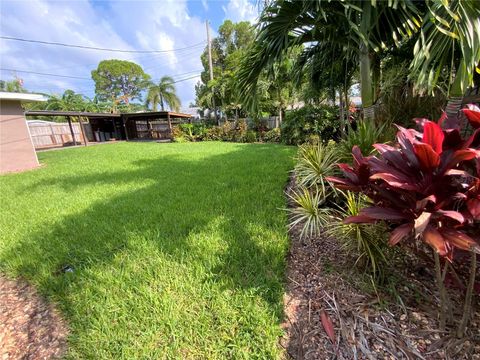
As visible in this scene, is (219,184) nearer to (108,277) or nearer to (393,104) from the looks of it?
(108,277)

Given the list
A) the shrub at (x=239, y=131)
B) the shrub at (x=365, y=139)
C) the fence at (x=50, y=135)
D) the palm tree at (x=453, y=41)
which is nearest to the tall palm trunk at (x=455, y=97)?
the palm tree at (x=453, y=41)

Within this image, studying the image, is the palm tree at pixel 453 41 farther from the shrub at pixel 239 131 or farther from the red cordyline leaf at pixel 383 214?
A: the shrub at pixel 239 131

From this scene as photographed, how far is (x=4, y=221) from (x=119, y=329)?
374 cm

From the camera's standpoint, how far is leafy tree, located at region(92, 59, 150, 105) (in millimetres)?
41406

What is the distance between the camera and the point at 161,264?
2.40 m

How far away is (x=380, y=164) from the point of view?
135 centimetres

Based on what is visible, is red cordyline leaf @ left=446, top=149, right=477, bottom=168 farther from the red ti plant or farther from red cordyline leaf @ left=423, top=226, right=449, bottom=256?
red cordyline leaf @ left=423, top=226, right=449, bottom=256

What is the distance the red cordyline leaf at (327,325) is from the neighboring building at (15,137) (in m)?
11.6

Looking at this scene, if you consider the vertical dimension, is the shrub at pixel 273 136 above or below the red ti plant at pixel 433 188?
below

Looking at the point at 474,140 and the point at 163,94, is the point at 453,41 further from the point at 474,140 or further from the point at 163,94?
the point at 163,94

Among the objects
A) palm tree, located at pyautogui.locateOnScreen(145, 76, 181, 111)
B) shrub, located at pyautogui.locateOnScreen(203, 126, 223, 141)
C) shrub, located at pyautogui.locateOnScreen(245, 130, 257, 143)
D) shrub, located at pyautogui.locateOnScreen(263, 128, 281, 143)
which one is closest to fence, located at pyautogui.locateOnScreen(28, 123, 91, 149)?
palm tree, located at pyautogui.locateOnScreen(145, 76, 181, 111)

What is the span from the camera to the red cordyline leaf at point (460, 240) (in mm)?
1078

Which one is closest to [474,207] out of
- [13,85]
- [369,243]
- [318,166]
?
[369,243]

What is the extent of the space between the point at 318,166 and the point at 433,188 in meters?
1.98
